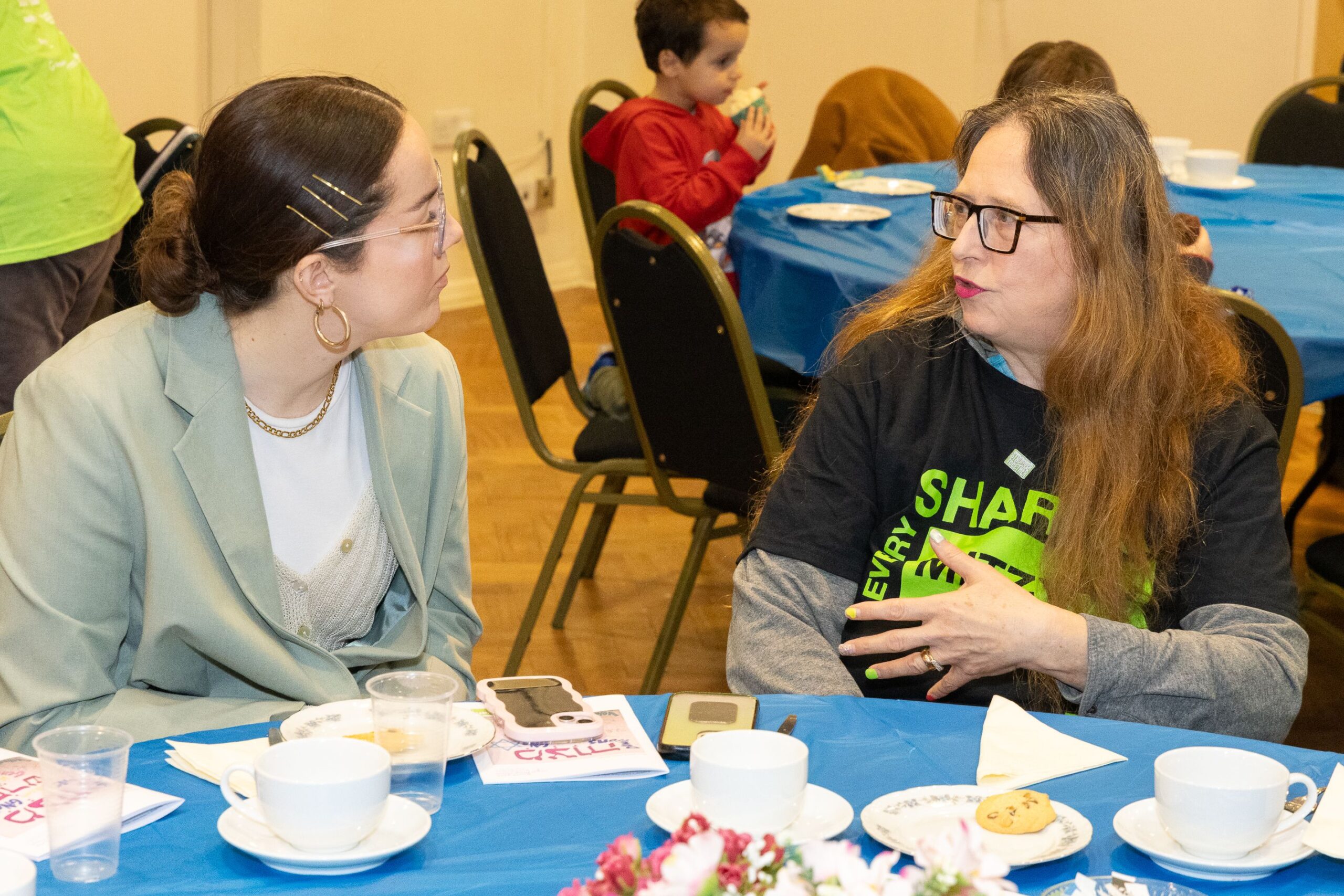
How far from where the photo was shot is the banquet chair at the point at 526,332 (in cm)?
273

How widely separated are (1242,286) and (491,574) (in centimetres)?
184

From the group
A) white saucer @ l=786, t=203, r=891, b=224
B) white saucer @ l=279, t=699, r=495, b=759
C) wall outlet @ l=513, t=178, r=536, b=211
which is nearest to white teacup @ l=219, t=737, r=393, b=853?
white saucer @ l=279, t=699, r=495, b=759

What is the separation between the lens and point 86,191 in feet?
8.14

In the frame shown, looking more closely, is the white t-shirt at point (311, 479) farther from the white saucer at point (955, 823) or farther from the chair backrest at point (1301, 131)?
the chair backrest at point (1301, 131)

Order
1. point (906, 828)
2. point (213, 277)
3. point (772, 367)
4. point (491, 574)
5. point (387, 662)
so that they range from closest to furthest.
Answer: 1. point (906, 828)
2. point (213, 277)
3. point (387, 662)
4. point (772, 367)
5. point (491, 574)

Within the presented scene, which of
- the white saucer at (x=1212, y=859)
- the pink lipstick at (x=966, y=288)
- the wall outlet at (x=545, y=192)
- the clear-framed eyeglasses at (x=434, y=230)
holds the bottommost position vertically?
the wall outlet at (x=545, y=192)

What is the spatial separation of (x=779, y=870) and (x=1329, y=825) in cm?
58

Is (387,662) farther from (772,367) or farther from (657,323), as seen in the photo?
(772,367)

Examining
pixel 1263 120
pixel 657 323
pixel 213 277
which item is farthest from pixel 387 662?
pixel 1263 120

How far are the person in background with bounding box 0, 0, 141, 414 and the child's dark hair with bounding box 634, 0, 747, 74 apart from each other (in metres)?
1.66

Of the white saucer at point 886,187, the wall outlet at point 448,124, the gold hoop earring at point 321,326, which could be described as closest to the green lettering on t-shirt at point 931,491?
the gold hoop earring at point 321,326

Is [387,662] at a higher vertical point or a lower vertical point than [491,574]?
higher

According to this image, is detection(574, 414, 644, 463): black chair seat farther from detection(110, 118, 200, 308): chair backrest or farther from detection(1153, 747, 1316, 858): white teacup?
detection(1153, 747, 1316, 858): white teacup

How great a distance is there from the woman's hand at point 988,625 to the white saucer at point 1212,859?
15.7 inches
